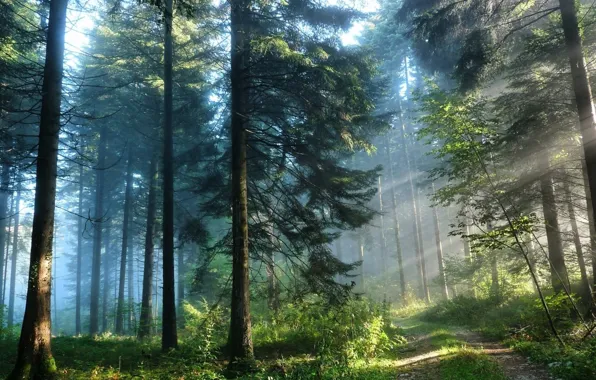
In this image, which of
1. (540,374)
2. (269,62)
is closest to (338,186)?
(269,62)

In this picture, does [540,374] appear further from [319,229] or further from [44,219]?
[44,219]

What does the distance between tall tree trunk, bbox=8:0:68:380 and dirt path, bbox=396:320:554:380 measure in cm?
739

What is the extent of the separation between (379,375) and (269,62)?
869cm

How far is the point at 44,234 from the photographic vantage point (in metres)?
7.25

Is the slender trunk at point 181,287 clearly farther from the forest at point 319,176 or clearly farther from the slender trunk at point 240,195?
the slender trunk at point 240,195

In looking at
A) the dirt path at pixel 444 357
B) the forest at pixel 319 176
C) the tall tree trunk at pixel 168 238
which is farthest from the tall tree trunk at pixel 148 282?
the dirt path at pixel 444 357

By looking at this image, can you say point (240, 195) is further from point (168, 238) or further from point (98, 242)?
point (98, 242)

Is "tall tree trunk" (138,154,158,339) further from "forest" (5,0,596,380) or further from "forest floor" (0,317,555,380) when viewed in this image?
"forest floor" (0,317,555,380)

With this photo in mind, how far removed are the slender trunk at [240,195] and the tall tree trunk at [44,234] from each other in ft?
12.2

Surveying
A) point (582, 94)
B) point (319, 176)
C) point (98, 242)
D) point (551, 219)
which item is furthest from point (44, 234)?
point (98, 242)

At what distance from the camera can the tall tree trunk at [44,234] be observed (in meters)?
6.78

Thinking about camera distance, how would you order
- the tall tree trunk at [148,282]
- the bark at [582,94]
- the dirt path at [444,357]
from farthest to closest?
the tall tree trunk at [148,282], the bark at [582,94], the dirt path at [444,357]

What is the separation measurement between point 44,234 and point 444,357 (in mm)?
9534

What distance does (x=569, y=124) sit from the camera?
37.1 feet
